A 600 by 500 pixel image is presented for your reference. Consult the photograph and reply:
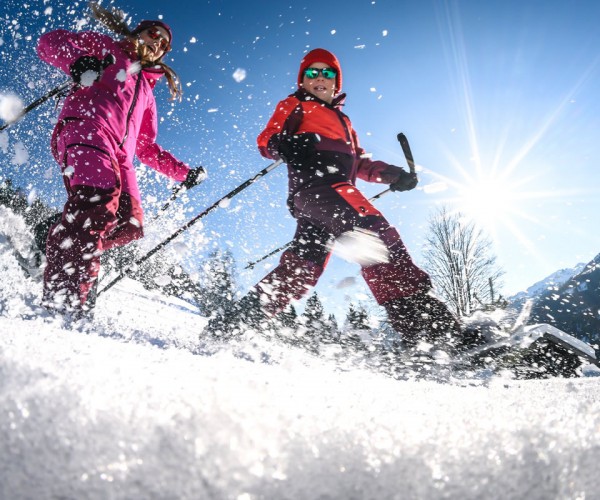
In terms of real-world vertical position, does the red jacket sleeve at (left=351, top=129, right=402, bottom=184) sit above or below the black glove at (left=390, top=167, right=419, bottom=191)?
above

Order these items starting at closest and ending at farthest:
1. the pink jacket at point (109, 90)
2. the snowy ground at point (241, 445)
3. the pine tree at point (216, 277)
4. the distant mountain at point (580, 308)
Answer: the snowy ground at point (241, 445) < the pink jacket at point (109, 90) < the pine tree at point (216, 277) < the distant mountain at point (580, 308)

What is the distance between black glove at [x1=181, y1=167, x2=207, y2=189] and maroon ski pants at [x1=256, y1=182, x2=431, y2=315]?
35.6 inches

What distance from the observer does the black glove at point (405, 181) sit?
123 inches

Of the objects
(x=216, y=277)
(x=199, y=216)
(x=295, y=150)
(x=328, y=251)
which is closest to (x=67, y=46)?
(x=199, y=216)

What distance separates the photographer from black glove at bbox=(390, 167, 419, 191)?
313 centimetres

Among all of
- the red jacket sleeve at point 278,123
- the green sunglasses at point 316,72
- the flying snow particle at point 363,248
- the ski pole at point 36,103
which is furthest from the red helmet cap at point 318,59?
the ski pole at point 36,103

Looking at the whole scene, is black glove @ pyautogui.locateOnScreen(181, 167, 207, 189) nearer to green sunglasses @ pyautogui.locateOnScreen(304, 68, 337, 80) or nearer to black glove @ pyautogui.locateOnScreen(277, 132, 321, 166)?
black glove @ pyautogui.locateOnScreen(277, 132, 321, 166)

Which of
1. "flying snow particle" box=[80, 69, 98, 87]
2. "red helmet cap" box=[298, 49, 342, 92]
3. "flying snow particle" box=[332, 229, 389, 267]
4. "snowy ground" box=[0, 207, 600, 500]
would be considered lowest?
"snowy ground" box=[0, 207, 600, 500]

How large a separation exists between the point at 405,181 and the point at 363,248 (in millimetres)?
1156

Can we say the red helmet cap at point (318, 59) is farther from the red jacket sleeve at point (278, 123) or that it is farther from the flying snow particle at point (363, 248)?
the flying snow particle at point (363, 248)

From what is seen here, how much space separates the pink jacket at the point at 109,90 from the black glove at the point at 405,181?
2138 mm

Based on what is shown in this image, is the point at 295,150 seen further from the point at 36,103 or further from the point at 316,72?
the point at 36,103

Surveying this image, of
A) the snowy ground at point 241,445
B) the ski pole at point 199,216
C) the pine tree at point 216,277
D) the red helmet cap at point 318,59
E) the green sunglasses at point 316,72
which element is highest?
the pine tree at point 216,277

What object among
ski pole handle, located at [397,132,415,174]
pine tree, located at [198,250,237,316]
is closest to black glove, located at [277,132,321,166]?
ski pole handle, located at [397,132,415,174]
